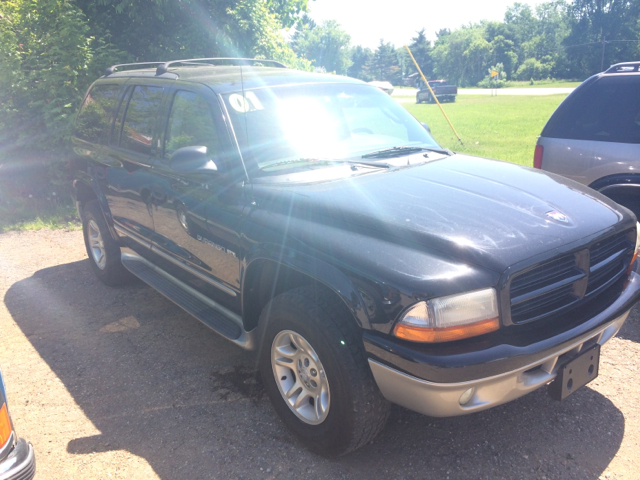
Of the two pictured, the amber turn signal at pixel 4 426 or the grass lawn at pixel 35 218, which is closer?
the amber turn signal at pixel 4 426

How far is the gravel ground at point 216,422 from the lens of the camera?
2693 millimetres

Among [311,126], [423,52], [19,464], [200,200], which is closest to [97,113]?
[200,200]

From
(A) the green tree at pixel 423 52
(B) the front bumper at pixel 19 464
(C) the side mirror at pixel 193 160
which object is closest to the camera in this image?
(B) the front bumper at pixel 19 464

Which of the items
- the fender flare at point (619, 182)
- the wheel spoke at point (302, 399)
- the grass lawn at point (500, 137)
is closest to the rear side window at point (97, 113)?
the wheel spoke at point (302, 399)

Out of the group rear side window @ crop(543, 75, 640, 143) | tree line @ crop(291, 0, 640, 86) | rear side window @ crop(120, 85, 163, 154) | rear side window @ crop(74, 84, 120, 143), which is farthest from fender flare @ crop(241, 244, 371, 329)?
tree line @ crop(291, 0, 640, 86)

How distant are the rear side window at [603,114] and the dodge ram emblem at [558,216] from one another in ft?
7.77

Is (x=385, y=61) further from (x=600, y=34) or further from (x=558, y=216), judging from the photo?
(x=558, y=216)

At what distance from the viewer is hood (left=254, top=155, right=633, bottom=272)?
2.34 m

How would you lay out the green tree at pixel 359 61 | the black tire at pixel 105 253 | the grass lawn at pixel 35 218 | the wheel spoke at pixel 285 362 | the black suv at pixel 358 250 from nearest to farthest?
the black suv at pixel 358 250
the wheel spoke at pixel 285 362
the black tire at pixel 105 253
the grass lawn at pixel 35 218
the green tree at pixel 359 61

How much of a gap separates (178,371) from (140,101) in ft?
7.10

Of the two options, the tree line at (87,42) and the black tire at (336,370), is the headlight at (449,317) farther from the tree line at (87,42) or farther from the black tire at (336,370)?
the tree line at (87,42)

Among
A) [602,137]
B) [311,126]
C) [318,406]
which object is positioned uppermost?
[311,126]

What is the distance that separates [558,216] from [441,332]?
977mm

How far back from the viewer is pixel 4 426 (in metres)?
2.18
